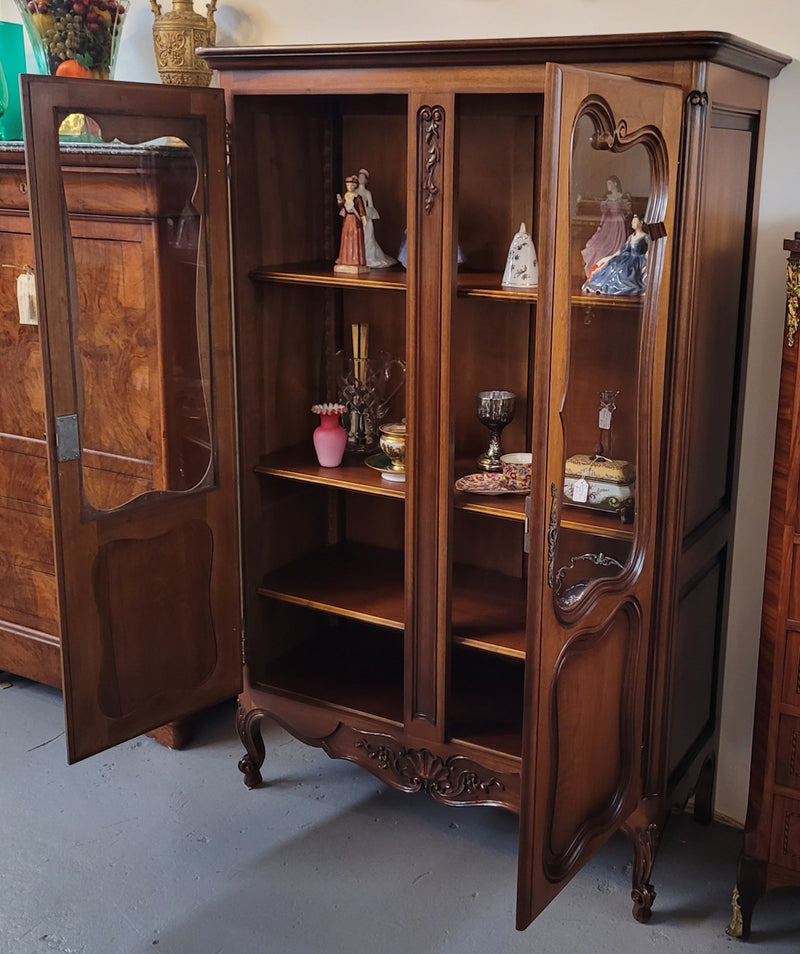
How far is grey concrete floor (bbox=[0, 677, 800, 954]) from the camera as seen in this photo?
7.32 feet

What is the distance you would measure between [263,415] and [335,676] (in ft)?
2.19

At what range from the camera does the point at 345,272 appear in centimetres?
242

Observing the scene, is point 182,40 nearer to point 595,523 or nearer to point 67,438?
point 67,438

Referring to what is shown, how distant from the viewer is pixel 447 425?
221 centimetres

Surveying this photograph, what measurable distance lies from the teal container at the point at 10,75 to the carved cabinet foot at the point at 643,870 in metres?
2.33

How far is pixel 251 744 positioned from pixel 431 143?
1517 mm

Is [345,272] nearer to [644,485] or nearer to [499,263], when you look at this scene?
[499,263]

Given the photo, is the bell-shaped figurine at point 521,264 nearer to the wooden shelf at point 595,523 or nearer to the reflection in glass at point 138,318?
the wooden shelf at point 595,523

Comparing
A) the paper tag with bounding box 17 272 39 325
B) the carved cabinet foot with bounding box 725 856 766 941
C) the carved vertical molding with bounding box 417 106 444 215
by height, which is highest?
the carved vertical molding with bounding box 417 106 444 215

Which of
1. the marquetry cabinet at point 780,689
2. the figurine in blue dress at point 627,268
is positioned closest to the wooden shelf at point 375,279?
the figurine in blue dress at point 627,268

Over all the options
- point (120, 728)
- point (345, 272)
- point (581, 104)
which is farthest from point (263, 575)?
point (581, 104)

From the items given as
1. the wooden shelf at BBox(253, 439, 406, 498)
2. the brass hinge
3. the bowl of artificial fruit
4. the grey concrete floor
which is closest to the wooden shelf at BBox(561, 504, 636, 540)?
the wooden shelf at BBox(253, 439, 406, 498)

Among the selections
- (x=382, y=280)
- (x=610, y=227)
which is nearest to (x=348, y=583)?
(x=382, y=280)

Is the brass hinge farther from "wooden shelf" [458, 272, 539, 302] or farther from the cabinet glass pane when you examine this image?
the cabinet glass pane
